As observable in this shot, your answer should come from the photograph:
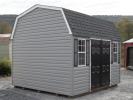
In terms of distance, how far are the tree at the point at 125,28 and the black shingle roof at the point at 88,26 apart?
29138 millimetres

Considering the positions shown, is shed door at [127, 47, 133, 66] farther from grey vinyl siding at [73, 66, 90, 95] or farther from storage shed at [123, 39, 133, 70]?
grey vinyl siding at [73, 66, 90, 95]

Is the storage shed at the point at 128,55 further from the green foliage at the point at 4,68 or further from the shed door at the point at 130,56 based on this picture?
the green foliage at the point at 4,68

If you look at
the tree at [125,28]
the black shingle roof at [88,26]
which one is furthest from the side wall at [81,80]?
the tree at [125,28]

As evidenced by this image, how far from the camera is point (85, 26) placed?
11477mm

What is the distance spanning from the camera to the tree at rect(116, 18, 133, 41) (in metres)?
42.6

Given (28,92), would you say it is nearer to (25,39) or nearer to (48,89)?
(48,89)

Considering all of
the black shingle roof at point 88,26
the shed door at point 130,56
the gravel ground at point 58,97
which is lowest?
the gravel ground at point 58,97

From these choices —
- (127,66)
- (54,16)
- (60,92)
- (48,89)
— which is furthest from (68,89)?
(127,66)

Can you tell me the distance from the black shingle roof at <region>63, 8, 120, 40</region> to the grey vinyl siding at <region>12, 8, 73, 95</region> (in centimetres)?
37

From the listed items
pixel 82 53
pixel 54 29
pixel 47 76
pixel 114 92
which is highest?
pixel 54 29

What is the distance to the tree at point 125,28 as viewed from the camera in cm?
4256

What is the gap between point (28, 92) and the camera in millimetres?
11859

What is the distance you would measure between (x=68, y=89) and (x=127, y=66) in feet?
50.1

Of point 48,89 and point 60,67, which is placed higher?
point 60,67
